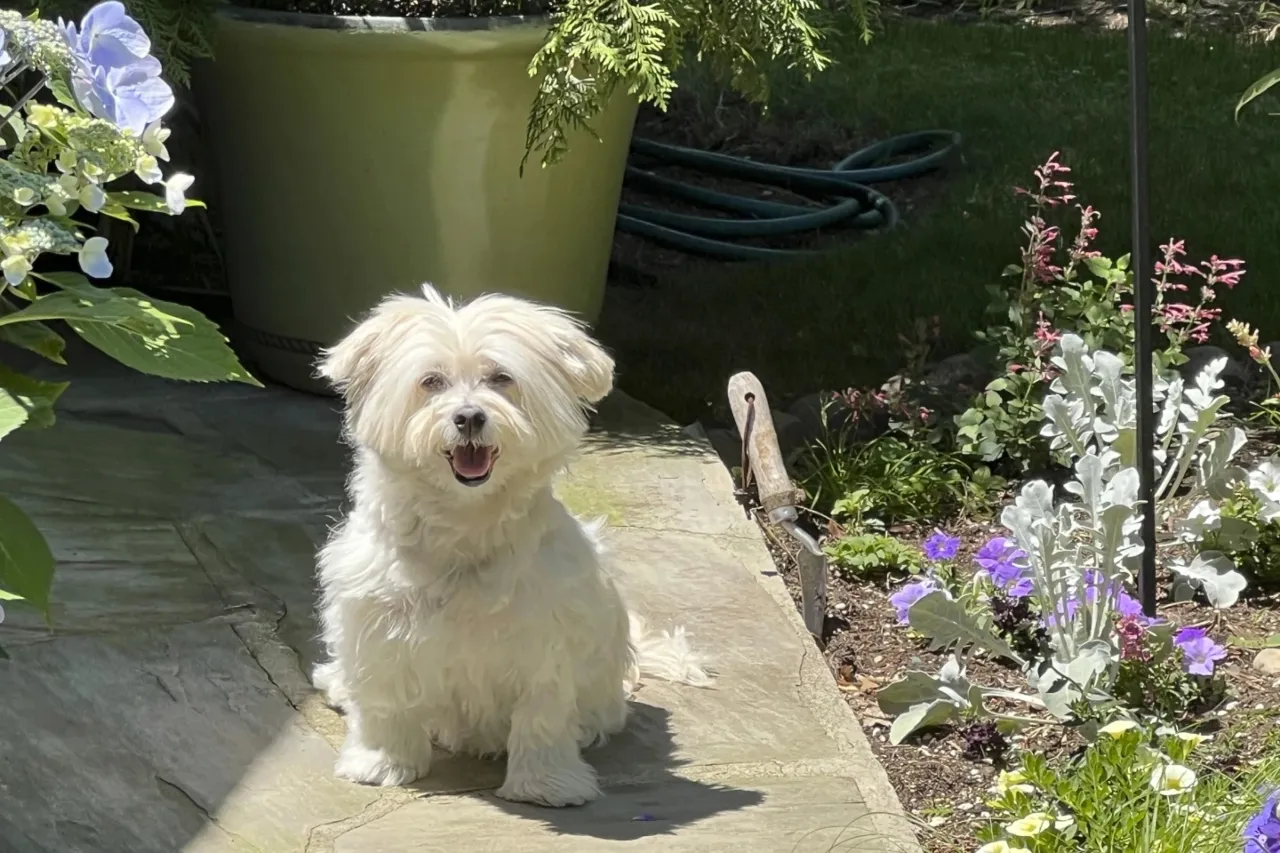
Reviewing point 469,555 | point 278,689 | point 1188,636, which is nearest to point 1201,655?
point 1188,636

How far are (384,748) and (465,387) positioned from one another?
0.67 m

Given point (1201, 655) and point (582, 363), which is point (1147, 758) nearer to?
point (1201, 655)

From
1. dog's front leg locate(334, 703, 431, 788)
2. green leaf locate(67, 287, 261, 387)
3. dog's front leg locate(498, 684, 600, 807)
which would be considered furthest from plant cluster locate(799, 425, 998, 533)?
green leaf locate(67, 287, 261, 387)

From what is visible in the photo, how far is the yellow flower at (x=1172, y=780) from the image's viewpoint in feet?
8.01

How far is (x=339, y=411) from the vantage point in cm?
454

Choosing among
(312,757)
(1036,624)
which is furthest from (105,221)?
(1036,624)

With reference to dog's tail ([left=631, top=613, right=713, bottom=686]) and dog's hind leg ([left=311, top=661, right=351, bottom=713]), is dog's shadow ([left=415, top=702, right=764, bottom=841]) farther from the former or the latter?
dog's hind leg ([left=311, top=661, right=351, bottom=713])

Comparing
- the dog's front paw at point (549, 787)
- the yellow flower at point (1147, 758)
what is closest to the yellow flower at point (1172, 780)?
the yellow flower at point (1147, 758)

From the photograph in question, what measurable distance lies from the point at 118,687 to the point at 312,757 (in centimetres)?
38

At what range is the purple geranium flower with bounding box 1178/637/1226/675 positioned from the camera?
2996 mm

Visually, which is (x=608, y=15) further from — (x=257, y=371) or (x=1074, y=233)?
(x=1074, y=233)

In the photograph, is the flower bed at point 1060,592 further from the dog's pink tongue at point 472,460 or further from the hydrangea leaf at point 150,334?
the hydrangea leaf at point 150,334

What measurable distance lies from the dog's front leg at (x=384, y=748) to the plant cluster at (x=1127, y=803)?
38.1 inches

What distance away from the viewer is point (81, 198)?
1.59 meters
